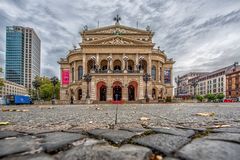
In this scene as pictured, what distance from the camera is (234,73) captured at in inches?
2717

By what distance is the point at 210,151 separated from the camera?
120cm

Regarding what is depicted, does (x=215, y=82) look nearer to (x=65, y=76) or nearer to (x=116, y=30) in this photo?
(x=116, y=30)

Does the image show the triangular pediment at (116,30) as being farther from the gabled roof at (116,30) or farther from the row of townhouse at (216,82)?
the row of townhouse at (216,82)

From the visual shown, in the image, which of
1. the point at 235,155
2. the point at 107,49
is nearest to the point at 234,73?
the point at 107,49

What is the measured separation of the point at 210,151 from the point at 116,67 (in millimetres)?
40564

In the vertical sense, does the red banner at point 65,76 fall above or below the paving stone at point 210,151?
above

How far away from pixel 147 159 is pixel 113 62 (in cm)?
3894

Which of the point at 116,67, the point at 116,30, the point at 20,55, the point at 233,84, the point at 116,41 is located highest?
the point at 20,55

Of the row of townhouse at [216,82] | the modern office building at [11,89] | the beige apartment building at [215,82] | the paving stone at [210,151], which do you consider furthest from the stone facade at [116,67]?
the modern office building at [11,89]

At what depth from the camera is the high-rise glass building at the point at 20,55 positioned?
364 ft

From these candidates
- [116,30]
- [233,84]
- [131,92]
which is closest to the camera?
[131,92]

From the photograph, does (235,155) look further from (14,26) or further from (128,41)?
(14,26)

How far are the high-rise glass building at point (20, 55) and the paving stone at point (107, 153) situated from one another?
4971 inches

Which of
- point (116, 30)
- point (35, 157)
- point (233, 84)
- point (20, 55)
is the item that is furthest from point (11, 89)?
point (35, 157)
